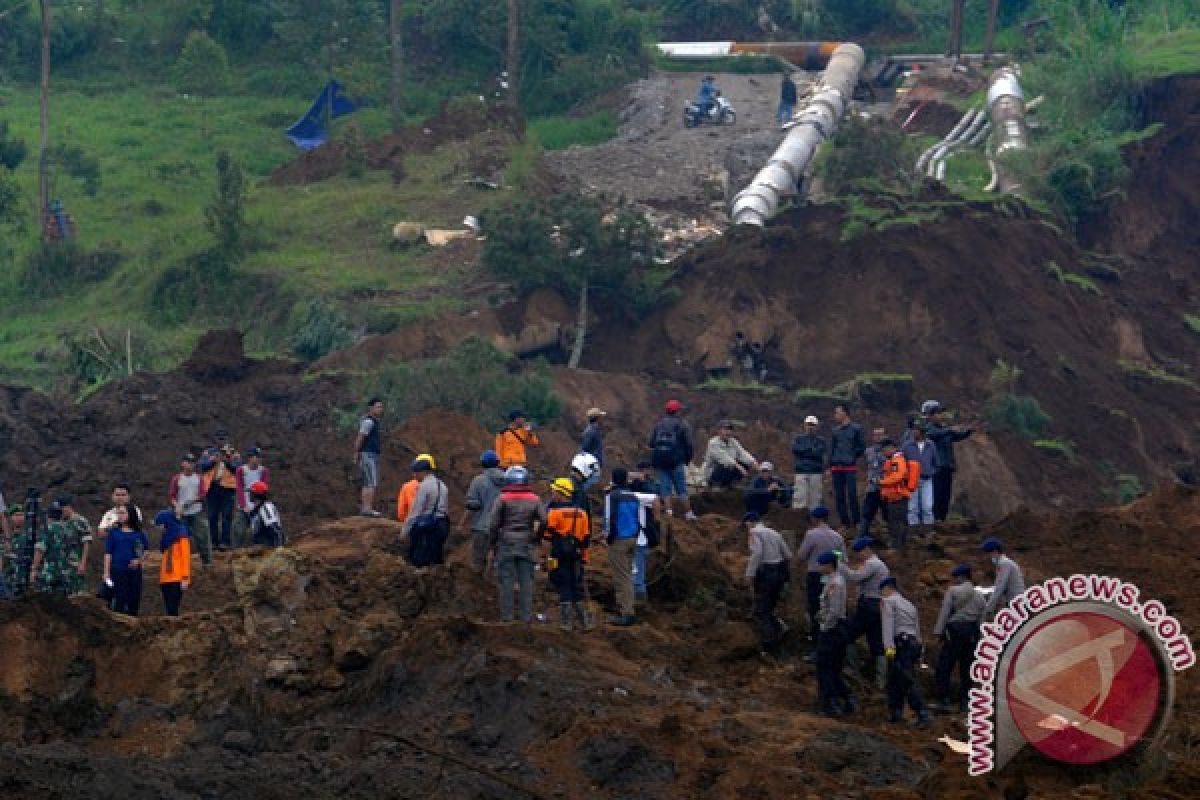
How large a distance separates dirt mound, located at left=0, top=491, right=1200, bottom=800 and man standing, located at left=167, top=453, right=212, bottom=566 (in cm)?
124

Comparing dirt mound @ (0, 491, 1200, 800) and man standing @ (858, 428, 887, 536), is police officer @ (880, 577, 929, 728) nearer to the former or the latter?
dirt mound @ (0, 491, 1200, 800)

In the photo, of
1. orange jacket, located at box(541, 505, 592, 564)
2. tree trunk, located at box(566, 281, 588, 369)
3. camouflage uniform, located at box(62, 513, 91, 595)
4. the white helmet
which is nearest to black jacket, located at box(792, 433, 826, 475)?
the white helmet

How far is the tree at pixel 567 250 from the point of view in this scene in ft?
118

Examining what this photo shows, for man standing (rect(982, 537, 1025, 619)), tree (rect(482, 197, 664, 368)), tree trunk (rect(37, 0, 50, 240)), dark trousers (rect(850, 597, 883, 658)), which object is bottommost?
dark trousers (rect(850, 597, 883, 658))

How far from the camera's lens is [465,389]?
102ft

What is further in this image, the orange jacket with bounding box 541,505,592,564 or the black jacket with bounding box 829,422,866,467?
the black jacket with bounding box 829,422,866,467

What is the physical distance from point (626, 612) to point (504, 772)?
12.7 feet

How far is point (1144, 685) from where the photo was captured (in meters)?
13.4

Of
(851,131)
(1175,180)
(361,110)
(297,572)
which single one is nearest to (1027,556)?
(297,572)

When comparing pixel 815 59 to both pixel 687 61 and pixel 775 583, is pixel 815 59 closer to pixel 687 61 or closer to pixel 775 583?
pixel 687 61

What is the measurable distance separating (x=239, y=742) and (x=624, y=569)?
13.1 ft

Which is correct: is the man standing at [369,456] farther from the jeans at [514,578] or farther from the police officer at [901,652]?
the police officer at [901,652]

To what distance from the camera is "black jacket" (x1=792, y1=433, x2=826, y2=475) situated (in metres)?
24.0

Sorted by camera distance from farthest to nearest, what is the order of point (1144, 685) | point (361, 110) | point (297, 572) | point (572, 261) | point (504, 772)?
point (361, 110) < point (572, 261) < point (297, 572) < point (504, 772) < point (1144, 685)
